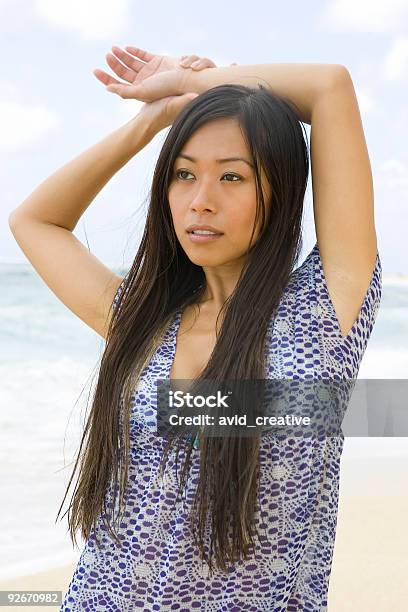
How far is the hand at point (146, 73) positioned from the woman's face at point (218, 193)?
29cm

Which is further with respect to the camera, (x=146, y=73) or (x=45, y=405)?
(x=45, y=405)

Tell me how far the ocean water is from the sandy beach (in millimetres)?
174

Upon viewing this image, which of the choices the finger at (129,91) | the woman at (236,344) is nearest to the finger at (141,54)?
the finger at (129,91)

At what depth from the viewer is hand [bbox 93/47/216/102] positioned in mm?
1715

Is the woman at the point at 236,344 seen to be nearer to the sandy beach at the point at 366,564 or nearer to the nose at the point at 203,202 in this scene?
the nose at the point at 203,202

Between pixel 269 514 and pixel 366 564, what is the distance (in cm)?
258

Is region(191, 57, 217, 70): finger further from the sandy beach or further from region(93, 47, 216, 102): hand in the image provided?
the sandy beach

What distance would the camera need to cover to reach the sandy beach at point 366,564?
11.2 ft

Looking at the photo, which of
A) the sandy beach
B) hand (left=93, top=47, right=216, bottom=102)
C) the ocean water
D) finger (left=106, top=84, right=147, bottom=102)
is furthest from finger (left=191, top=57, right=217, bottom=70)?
the sandy beach

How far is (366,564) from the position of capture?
12.4ft

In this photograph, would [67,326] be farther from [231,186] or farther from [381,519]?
[231,186]

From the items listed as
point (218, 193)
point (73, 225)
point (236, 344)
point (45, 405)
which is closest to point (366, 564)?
point (73, 225)

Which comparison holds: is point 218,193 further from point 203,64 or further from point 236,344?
point 203,64

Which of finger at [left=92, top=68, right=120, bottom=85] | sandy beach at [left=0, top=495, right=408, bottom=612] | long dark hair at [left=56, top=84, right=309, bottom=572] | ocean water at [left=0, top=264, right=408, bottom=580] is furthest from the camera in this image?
ocean water at [left=0, top=264, right=408, bottom=580]
